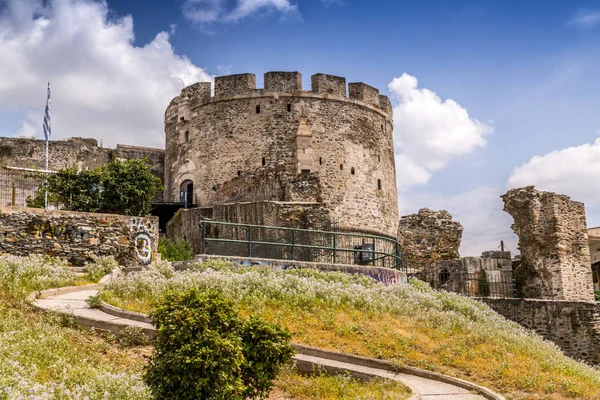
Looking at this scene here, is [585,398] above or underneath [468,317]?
underneath

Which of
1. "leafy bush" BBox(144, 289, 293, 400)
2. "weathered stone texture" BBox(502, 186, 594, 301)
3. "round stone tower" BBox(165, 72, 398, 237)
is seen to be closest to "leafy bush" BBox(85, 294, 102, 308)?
"leafy bush" BBox(144, 289, 293, 400)

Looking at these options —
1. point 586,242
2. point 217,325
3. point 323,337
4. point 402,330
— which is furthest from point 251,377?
point 586,242

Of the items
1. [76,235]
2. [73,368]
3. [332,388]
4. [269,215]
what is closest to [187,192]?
[269,215]

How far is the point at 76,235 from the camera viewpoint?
15383 mm

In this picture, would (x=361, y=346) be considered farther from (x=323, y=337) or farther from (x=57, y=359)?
(x=57, y=359)

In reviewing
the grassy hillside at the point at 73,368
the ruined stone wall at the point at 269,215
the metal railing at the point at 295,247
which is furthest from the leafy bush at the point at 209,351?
the ruined stone wall at the point at 269,215

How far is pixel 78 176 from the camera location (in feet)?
72.4

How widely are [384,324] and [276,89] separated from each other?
68.7 ft

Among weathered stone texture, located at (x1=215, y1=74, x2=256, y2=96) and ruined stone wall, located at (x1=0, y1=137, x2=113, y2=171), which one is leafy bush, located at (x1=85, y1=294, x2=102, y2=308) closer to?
weathered stone texture, located at (x1=215, y1=74, x2=256, y2=96)

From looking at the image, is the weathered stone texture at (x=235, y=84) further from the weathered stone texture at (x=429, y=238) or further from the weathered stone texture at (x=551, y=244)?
the weathered stone texture at (x=551, y=244)

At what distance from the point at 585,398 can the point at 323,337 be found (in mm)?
3618

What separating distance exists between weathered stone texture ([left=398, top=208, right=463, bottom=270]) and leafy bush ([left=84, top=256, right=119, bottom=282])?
13.7 m

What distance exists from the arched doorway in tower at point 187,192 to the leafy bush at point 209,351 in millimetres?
24682

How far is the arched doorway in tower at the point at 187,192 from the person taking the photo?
3106 cm
